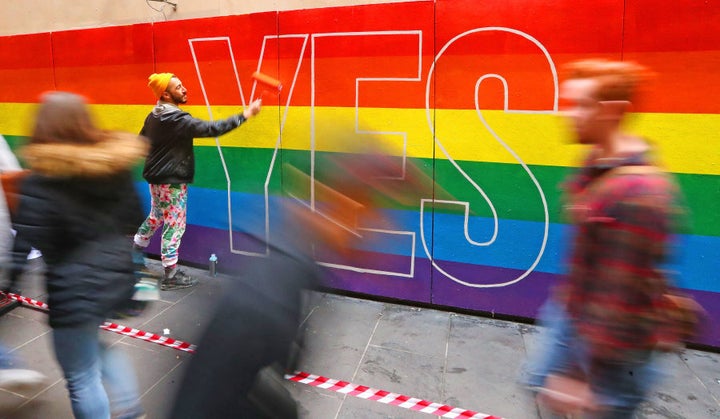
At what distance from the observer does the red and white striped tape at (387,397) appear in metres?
2.79

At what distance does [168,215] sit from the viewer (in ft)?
15.0

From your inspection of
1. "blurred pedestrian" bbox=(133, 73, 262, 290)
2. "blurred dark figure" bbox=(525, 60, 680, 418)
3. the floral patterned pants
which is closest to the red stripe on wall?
"blurred pedestrian" bbox=(133, 73, 262, 290)

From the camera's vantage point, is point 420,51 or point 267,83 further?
point 267,83

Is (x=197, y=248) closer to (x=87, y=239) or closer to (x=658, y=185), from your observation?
(x=87, y=239)

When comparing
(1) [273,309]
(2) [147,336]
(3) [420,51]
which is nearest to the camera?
(1) [273,309]

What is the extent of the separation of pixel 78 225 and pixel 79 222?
0.5 inches

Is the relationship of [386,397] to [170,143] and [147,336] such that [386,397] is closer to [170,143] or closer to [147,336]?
[147,336]

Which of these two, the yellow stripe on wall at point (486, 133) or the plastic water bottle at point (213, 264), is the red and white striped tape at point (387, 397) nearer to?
the yellow stripe on wall at point (486, 133)

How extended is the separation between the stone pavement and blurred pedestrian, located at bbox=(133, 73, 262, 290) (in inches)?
19.9

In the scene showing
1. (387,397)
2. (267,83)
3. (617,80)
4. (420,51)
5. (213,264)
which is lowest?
(387,397)

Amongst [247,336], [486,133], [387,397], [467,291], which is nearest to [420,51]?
[486,133]

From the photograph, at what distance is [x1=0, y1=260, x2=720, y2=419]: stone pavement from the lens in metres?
2.85

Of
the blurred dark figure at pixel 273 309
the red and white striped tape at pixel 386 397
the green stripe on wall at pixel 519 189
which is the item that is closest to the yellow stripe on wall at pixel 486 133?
the green stripe on wall at pixel 519 189

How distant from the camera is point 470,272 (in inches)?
159
